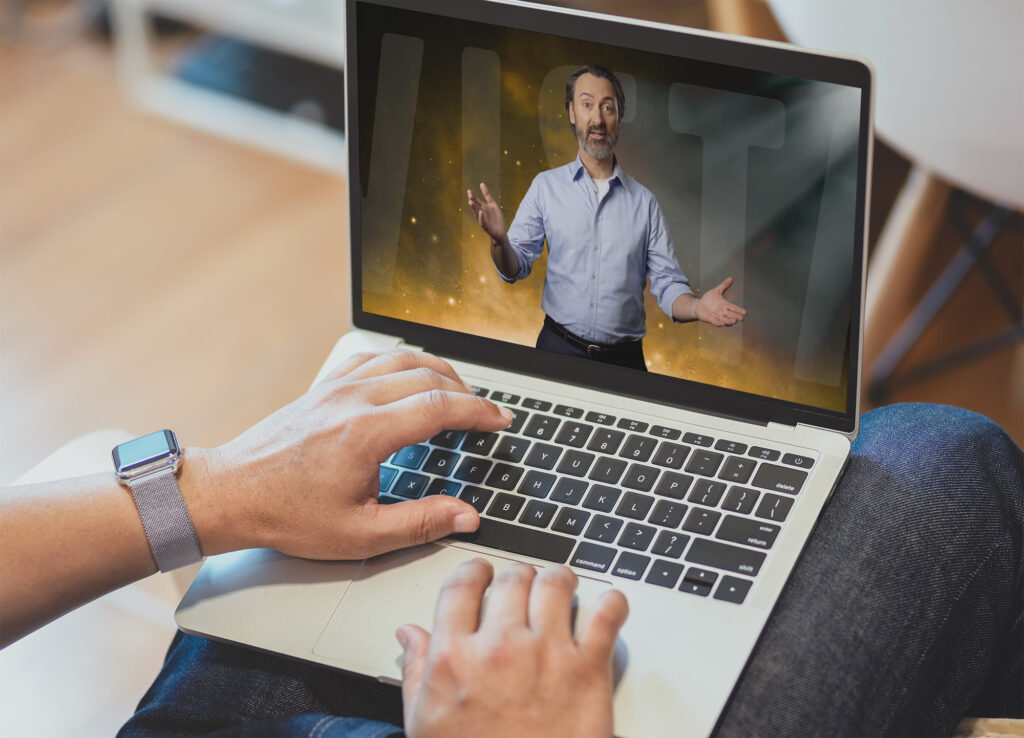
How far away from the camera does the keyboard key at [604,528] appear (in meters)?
0.78

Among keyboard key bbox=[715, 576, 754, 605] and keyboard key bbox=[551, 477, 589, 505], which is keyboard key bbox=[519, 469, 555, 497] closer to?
keyboard key bbox=[551, 477, 589, 505]

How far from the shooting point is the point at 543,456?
839 millimetres

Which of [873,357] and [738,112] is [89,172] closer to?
[873,357]

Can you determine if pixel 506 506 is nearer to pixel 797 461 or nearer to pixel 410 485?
pixel 410 485

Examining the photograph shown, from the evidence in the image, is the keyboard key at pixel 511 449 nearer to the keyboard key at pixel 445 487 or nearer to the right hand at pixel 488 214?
the keyboard key at pixel 445 487

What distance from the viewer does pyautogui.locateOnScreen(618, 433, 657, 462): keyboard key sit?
825 millimetres

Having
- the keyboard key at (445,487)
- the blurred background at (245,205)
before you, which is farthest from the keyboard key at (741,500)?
the blurred background at (245,205)

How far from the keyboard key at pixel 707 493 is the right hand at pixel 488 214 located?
10.1 inches

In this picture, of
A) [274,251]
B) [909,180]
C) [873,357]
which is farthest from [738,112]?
[274,251]

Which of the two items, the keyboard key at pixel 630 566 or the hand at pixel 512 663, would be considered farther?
the keyboard key at pixel 630 566

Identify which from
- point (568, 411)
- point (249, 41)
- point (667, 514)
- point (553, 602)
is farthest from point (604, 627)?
point (249, 41)

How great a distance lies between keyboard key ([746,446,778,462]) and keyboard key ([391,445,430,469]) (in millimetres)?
265

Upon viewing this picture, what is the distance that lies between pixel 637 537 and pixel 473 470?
15 centimetres

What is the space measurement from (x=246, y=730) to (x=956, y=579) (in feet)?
1.69
